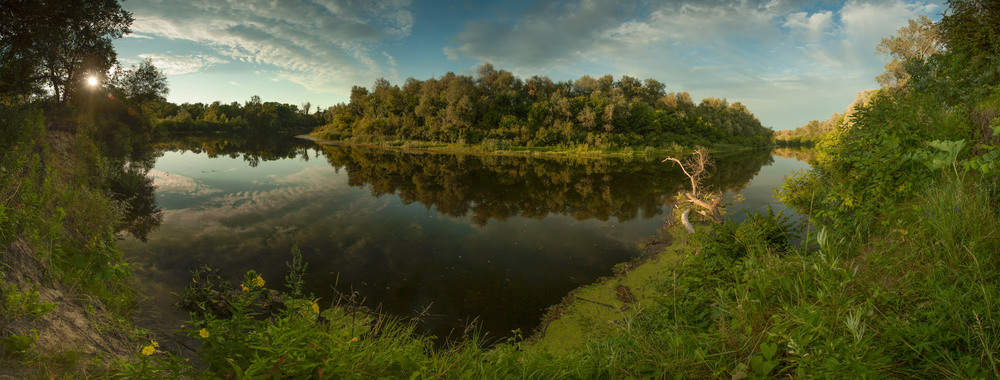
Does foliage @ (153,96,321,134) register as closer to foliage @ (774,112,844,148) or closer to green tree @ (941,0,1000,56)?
green tree @ (941,0,1000,56)

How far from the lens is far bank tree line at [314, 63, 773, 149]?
5184cm

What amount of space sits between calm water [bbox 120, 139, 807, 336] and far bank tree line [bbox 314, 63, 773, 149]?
26.9 meters

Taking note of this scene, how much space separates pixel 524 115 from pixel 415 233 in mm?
48637

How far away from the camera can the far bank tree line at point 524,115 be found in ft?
170

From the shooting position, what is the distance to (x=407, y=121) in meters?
59.3

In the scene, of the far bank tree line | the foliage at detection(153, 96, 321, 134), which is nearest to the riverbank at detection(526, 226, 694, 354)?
the far bank tree line

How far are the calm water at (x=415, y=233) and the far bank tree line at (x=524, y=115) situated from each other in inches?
1058

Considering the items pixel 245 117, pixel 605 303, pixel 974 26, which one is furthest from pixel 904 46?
pixel 245 117

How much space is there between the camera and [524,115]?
58844mm

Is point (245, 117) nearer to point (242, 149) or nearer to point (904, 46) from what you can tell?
point (242, 149)

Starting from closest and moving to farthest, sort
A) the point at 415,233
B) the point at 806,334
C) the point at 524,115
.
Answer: the point at 806,334 → the point at 415,233 → the point at 524,115

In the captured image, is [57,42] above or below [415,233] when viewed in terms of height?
above

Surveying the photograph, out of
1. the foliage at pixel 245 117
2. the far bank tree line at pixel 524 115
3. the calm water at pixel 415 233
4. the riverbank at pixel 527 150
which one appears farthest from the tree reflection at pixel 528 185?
the foliage at pixel 245 117

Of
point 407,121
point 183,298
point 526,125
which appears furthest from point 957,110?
point 407,121
